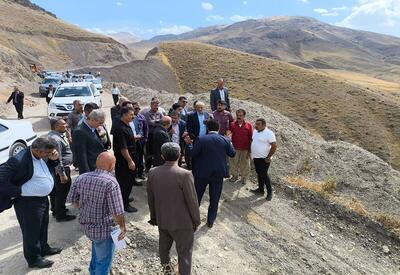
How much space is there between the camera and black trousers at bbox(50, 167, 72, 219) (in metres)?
6.82

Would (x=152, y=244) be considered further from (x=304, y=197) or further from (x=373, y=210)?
(x=373, y=210)

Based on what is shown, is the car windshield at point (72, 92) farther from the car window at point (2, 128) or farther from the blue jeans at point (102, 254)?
the blue jeans at point (102, 254)

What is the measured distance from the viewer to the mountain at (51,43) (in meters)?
75.2

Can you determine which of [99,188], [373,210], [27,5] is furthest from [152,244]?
[27,5]

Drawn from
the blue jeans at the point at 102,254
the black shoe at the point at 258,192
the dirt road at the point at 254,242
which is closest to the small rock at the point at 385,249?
the dirt road at the point at 254,242

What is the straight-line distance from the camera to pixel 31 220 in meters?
5.20

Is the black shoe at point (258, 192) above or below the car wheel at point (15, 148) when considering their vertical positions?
below

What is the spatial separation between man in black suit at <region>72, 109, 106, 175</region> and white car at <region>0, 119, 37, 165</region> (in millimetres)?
3815

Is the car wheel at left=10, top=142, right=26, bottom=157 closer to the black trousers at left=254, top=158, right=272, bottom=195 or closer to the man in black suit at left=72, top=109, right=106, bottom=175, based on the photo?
the man in black suit at left=72, top=109, right=106, bottom=175

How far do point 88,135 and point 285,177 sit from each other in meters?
7.05

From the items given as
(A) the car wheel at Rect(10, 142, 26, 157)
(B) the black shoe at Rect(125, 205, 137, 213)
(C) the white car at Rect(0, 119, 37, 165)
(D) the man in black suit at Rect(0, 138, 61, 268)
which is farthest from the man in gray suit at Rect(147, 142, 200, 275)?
(A) the car wheel at Rect(10, 142, 26, 157)

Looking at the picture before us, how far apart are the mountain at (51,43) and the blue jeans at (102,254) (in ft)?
228

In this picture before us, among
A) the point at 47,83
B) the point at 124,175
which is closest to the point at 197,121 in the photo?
the point at 124,175

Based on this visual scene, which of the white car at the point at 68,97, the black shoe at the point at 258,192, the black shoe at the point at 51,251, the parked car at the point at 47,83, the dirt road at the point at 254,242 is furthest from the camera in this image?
the parked car at the point at 47,83
